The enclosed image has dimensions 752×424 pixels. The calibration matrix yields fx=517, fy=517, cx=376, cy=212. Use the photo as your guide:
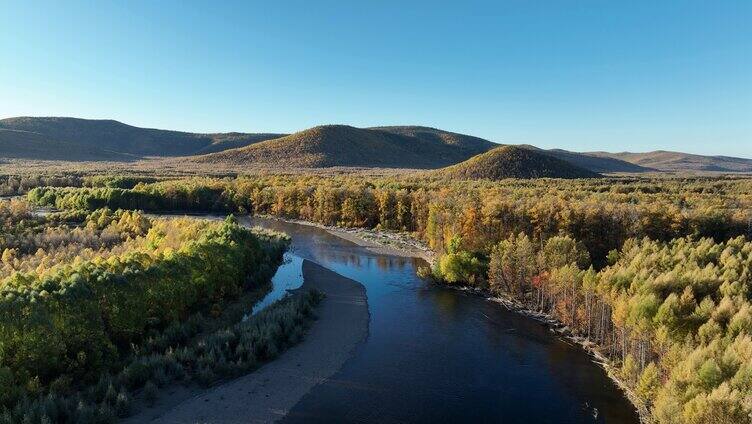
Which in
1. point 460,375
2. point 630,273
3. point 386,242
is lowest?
point 460,375

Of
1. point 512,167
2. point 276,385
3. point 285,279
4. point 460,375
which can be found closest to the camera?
point 276,385

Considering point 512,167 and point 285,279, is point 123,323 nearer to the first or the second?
point 285,279

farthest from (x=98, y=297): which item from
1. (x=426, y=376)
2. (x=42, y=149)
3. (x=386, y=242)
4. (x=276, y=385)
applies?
(x=42, y=149)

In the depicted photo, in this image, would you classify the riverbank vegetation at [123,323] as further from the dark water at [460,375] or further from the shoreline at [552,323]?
the shoreline at [552,323]

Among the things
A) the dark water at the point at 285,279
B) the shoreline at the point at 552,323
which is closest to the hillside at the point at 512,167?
the shoreline at the point at 552,323

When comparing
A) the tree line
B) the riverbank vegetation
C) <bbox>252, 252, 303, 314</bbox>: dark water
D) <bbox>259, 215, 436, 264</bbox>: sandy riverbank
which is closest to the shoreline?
<bbox>259, 215, 436, 264</bbox>: sandy riverbank

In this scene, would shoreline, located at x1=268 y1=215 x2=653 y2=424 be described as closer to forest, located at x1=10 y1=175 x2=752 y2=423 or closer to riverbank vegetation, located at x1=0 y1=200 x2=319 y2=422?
forest, located at x1=10 y1=175 x2=752 y2=423
